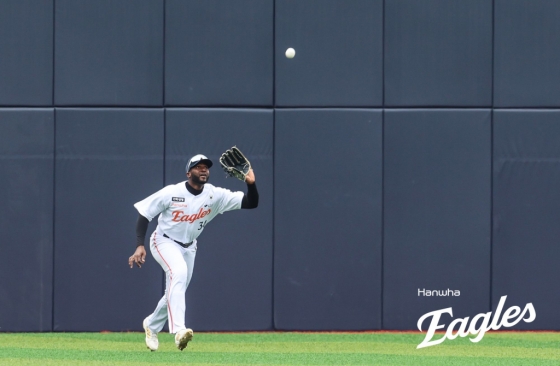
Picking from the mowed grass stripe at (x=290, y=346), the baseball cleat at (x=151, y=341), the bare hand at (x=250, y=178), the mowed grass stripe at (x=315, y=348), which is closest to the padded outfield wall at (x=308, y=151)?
the mowed grass stripe at (x=290, y=346)

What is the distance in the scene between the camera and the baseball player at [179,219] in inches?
312

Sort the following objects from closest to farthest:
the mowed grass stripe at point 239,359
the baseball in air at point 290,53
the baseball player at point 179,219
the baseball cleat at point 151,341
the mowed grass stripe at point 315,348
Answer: the mowed grass stripe at point 239,359 → the baseball player at point 179,219 → the baseball cleat at point 151,341 → the mowed grass stripe at point 315,348 → the baseball in air at point 290,53

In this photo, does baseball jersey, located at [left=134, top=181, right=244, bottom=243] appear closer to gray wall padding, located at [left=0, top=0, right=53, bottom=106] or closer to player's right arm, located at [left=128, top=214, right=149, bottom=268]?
Result: player's right arm, located at [left=128, top=214, right=149, bottom=268]

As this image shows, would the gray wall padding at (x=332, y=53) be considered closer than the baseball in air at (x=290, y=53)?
No

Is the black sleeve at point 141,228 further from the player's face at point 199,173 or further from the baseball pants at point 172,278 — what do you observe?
the player's face at point 199,173

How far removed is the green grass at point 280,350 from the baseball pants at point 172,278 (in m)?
0.28

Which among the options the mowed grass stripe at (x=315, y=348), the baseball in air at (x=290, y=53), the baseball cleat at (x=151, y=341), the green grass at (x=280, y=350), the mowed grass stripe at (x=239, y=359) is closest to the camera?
the mowed grass stripe at (x=239, y=359)

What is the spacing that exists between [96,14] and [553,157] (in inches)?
190

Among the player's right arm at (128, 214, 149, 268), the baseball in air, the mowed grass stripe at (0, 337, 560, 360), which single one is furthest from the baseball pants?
the baseball in air

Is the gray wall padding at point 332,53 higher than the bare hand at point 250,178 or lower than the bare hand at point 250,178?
higher

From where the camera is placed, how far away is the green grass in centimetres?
764

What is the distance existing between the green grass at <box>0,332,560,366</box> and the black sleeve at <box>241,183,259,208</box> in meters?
1.24


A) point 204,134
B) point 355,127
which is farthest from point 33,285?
point 355,127

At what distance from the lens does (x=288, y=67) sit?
32.7 feet
